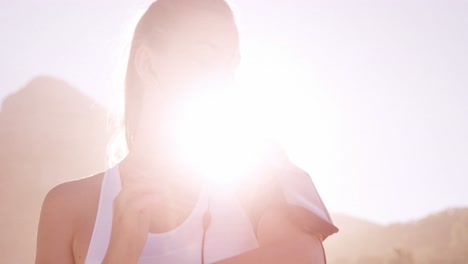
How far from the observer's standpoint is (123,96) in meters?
2.76

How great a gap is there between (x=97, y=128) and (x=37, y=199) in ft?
40.5

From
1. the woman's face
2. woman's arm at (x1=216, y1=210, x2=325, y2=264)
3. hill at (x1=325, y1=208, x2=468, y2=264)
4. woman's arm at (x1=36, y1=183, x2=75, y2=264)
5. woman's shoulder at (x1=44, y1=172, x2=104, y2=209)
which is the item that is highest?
the woman's face

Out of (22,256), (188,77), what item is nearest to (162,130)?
(188,77)

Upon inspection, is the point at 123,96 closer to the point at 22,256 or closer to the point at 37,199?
the point at 22,256

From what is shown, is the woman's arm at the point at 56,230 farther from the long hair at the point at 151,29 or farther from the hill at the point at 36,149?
the hill at the point at 36,149

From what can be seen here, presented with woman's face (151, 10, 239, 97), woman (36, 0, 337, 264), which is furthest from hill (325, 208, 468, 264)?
woman's face (151, 10, 239, 97)

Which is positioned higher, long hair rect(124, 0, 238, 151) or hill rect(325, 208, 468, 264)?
long hair rect(124, 0, 238, 151)

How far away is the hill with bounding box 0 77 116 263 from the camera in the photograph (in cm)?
4853

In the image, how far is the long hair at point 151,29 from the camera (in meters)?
2.42

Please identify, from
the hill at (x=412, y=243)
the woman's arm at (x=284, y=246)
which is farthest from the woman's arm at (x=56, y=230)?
the hill at (x=412, y=243)

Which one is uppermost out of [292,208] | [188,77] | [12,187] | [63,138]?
[188,77]

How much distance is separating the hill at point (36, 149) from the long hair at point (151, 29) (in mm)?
47430

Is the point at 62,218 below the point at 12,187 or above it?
above

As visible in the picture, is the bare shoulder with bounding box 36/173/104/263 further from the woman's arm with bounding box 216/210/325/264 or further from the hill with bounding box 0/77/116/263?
Result: the hill with bounding box 0/77/116/263
